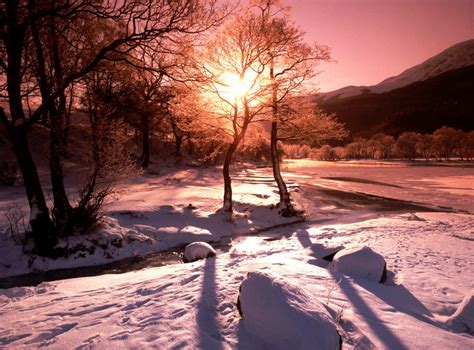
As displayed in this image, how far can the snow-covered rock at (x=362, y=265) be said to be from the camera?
20.3ft

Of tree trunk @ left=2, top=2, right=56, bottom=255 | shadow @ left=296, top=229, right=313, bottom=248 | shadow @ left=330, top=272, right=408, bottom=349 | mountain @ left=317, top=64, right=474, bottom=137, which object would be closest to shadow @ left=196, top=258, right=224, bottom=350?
shadow @ left=330, top=272, right=408, bottom=349

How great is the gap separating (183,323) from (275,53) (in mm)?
13127

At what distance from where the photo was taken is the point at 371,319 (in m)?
4.45

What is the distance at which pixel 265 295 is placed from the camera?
4035mm

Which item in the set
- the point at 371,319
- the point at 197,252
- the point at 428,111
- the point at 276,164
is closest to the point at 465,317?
the point at 371,319

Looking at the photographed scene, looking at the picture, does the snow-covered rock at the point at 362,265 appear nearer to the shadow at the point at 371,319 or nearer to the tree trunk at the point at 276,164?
the shadow at the point at 371,319

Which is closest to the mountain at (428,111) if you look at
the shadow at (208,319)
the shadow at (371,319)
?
the shadow at (371,319)

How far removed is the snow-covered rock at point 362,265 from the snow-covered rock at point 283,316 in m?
2.59

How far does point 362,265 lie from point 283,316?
330cm

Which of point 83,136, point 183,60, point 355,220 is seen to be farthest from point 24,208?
point 83,136

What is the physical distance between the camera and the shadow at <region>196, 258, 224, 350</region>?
3727 mm

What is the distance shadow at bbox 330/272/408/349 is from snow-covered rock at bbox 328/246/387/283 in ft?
1.98

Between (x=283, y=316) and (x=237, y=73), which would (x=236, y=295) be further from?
(x=237, y=73)

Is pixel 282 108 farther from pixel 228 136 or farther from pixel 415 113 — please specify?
pixel 415 113
